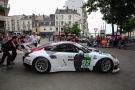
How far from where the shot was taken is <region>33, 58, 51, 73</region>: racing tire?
7633 millimetres

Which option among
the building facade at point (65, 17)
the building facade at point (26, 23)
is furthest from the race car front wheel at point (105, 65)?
the building facade at point (26, 23)

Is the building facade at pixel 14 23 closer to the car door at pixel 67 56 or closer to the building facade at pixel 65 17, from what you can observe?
the building facade at pixel 65 17

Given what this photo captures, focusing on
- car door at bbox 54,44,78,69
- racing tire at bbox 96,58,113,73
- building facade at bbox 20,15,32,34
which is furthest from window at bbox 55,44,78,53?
building facade at bbox 20,15,32,34

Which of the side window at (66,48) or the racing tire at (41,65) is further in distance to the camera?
the side window at (66,48)

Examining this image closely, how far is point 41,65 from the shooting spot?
768cm

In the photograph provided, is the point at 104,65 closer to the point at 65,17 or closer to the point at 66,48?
the point at 66,48

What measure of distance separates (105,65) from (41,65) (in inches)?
101

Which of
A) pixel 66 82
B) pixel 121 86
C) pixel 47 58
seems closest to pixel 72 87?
pixel 66 82

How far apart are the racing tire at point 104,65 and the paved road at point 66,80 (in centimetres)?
22

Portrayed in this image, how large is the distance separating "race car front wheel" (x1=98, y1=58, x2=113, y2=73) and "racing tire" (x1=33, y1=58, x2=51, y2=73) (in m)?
2.03

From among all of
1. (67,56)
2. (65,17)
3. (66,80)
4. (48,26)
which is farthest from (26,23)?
(66,80)

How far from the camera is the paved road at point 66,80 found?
594 centimetres

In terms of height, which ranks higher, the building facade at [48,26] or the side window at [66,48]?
the building facade at [48,26]

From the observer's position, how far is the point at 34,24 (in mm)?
98062
